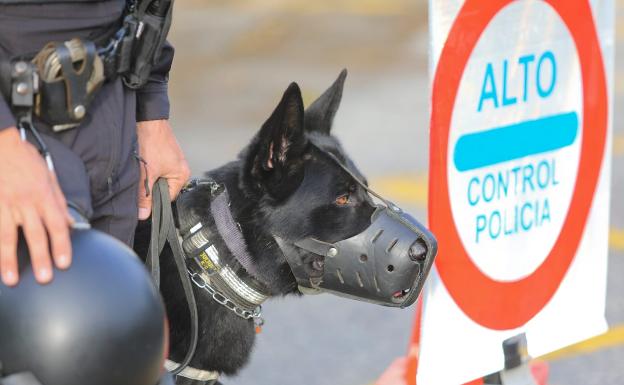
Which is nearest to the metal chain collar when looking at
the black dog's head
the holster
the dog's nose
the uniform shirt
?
the black dog's head

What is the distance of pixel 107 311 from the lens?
7.45ft

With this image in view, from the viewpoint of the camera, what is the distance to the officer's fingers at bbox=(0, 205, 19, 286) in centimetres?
219

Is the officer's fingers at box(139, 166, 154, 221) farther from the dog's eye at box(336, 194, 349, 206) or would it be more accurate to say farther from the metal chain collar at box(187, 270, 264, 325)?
the dog's eye at box(336, 194, 349, 206)

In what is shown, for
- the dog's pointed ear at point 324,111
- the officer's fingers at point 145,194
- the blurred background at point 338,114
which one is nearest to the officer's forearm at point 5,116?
the officer's fingers at point 145,194

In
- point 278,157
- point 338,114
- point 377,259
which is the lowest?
point 338,114

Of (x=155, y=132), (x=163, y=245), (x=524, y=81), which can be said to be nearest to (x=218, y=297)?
(x=163, y=245)

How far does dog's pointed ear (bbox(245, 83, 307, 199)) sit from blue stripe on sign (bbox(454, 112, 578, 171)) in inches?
17.1

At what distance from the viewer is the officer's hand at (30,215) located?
219 cm

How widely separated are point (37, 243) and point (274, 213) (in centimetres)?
96

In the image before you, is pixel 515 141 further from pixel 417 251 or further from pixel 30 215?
pixel 30 215

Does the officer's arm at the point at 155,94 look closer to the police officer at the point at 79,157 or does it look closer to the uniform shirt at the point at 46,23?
the police officer at the point at 79,157

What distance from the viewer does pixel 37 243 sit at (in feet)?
7.18

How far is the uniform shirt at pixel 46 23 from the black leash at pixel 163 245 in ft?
1.64

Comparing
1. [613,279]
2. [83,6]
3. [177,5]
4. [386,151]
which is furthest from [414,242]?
[177,5]
